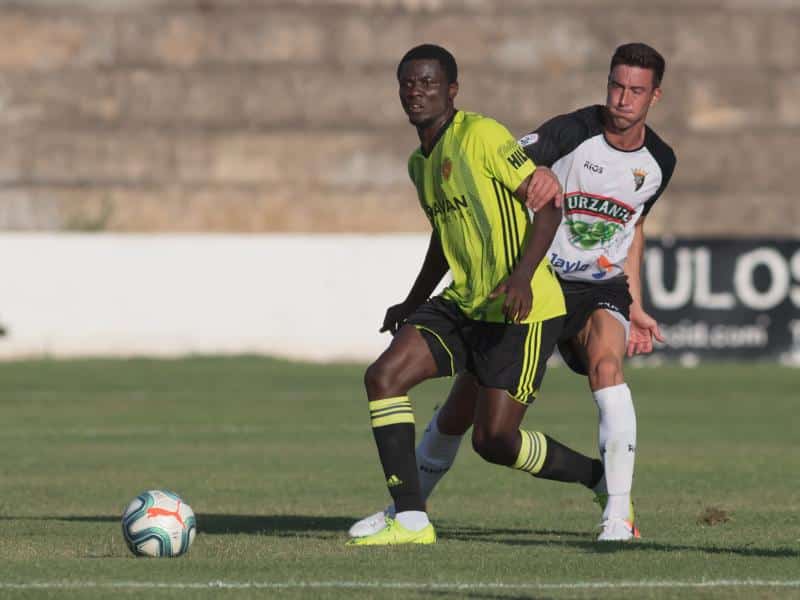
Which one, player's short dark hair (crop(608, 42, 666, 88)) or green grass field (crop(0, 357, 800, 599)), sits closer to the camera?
green grass field (crop(0, 357, 800, 599))

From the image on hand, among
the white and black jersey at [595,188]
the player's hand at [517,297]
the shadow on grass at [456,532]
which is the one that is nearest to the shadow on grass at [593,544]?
the shadow on grass at [456,532]

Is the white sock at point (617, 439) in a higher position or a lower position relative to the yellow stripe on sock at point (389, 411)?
lower

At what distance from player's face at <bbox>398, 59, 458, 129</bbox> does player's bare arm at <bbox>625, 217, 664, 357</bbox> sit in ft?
4.41

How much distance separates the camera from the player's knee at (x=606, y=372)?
8.27 metres

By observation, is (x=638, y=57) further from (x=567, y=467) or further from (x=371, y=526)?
(x=371, y=526)

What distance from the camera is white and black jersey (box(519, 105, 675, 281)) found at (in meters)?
8.41

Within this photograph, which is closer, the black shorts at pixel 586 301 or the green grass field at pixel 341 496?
the green grass field at pixel 341 496

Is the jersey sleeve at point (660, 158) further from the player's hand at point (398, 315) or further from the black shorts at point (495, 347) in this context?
the player's hand at point (398, 315)

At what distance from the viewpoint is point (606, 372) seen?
8266mm

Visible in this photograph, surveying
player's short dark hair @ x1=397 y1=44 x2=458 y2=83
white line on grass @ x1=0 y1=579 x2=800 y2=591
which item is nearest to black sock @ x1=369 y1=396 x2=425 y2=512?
white line on grass @ x1=0 y1=579 x2=800 y2=591

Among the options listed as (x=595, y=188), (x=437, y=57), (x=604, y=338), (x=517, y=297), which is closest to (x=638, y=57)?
(x=595, y=188)

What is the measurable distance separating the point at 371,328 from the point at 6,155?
32.9 feet

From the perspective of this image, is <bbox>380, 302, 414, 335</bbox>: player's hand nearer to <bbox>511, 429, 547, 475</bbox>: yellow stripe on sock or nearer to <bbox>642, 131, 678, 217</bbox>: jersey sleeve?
<bbox>511, 429, 547, 475</bbox>: yellow stripe on sock

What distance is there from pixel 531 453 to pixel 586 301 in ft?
2.56
